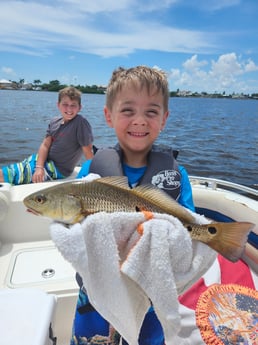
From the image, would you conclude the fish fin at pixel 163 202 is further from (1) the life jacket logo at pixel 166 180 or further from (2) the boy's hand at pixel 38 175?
(2) the boy's hand at pixel 38 175

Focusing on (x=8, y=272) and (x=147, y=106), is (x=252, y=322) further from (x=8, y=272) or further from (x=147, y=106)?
(x=8, y=272)

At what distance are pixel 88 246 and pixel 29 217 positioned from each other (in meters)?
2.52

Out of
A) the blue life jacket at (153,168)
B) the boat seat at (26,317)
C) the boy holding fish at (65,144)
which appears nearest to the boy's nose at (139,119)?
the blue life jacket at (153,168)

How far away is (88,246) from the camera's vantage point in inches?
47.7

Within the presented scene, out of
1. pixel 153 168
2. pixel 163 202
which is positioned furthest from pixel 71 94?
pixel 163 202

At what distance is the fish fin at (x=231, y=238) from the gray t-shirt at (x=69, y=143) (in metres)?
3.98

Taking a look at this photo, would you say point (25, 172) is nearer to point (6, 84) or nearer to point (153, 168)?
point (153, 168)

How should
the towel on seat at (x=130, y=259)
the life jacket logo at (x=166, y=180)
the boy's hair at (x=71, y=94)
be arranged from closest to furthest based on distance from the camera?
the towel on seat at (x=130, y=259) → the life jacket logo at (x=166, y=180) → the boy's hair at (x=71, y=94)

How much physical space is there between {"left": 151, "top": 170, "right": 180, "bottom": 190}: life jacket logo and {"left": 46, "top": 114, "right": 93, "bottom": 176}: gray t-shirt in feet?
10.7

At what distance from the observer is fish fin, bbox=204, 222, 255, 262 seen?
1278 mm

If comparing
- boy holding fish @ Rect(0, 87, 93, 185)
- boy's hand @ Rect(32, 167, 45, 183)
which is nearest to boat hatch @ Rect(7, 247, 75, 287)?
boy's hand @ Rect(32, 167, 45, 183)

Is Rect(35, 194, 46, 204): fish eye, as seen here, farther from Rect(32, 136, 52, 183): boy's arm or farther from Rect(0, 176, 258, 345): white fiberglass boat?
Rect(32, 136, 52, 183): boy's arm

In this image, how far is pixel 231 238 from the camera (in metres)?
1.28

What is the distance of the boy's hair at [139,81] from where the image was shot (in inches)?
72.2
